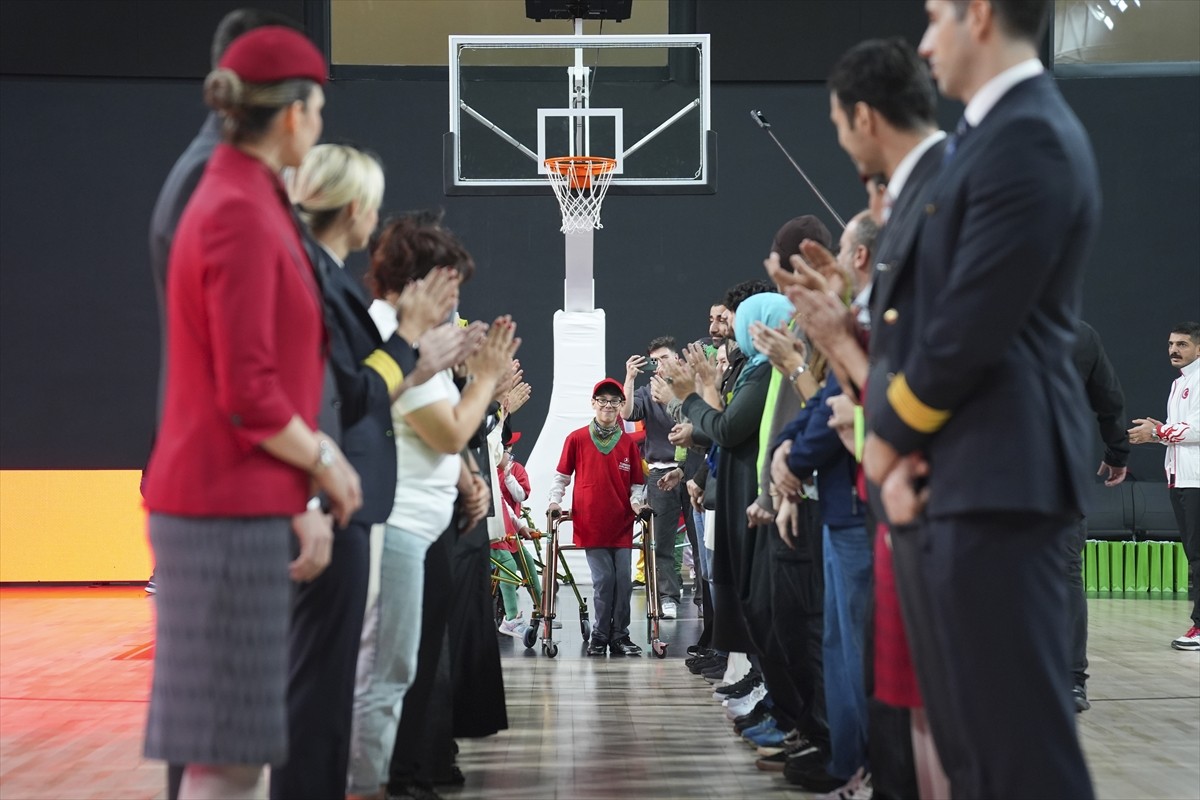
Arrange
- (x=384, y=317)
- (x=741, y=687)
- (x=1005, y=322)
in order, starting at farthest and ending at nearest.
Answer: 1. (x=741, y=687)
2. (x=384, y=317)
3. (x=1005, y=322)

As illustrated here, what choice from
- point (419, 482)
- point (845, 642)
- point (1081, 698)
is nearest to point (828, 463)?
point (845, 642)

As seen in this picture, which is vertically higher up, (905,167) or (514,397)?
(905,167)

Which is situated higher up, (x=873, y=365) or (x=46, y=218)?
(x=46, y=218)

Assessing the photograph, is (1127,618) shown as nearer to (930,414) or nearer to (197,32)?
(930,414)

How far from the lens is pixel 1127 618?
7574 millimetres

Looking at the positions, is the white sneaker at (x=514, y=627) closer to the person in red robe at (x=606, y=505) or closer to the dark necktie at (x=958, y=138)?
the person in red robe at (x=606, y=505)

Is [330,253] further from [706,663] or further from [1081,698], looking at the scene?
[706,663]

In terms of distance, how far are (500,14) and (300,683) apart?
9.83 metres

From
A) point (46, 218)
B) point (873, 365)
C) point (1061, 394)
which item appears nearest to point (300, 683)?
point (873, 365)

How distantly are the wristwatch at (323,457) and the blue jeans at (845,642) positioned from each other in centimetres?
151

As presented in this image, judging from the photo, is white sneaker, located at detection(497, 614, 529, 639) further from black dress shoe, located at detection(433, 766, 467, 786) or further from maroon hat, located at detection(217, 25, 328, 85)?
maroon hat, located at detection(217, 25, 328, 85)

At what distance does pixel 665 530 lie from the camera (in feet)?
26.4

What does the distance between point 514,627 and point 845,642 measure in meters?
4.00

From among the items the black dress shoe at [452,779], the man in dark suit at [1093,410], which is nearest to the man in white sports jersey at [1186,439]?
the man in dark suit at [1093,410]
